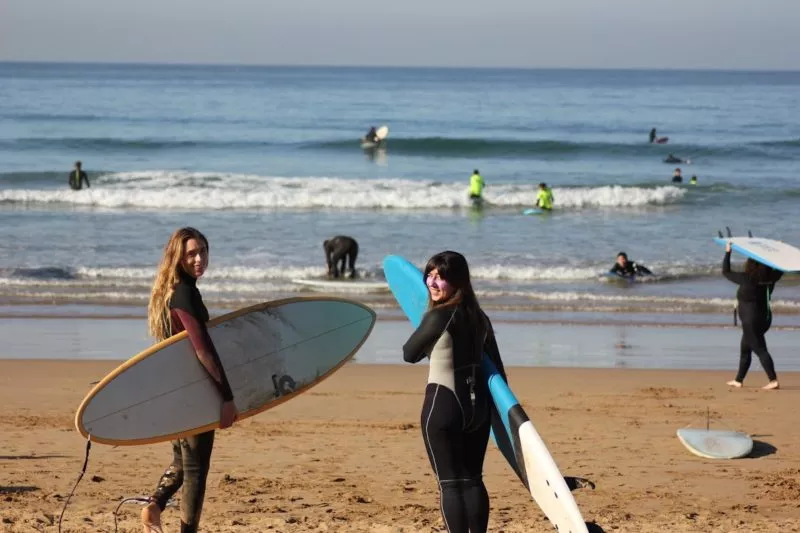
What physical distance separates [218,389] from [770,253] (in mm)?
5850

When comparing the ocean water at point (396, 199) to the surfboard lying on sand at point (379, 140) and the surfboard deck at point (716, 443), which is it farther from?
the surfboard deck at point (716, 443)

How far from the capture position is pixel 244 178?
105 ft

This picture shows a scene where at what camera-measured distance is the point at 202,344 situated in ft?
14.5

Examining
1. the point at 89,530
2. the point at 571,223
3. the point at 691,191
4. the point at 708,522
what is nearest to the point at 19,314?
the point at 89,530

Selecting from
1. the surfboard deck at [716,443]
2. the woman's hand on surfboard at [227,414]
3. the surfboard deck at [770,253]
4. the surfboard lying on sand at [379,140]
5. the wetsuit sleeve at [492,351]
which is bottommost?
→ the surfboard deck at [716,443]

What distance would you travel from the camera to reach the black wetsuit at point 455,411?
13.9 ft

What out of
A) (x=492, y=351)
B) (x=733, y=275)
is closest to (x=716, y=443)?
(x=733, y=275)

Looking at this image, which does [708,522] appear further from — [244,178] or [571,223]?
[244,178]

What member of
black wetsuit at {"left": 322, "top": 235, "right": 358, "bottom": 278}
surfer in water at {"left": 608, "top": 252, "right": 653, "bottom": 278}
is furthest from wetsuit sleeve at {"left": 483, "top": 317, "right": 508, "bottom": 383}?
surfer in water at {"left": 608, "top": 252, "right": 653, "bottom": 278}

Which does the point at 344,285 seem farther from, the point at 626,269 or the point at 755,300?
the point at 755,300

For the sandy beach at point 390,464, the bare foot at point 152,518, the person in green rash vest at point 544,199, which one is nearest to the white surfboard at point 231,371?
the bare foot at point 152,518

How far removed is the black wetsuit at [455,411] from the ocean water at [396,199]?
9.95 meters

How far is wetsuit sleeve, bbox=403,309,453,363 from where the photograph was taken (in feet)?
13.9

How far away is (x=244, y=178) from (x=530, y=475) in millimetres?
28080
